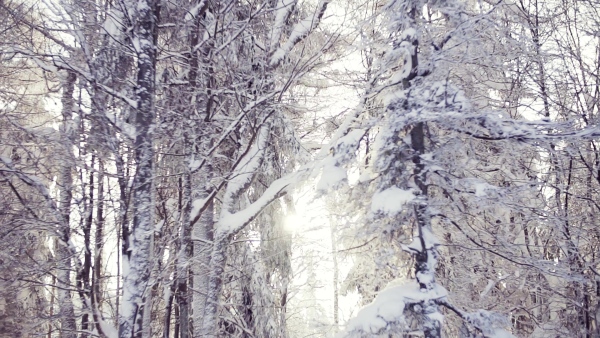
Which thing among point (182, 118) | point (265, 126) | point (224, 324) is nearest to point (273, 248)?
point (224, 324)

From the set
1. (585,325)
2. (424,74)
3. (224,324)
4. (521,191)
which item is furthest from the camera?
(224,324)

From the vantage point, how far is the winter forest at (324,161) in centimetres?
507

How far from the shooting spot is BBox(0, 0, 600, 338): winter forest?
→ 507cm

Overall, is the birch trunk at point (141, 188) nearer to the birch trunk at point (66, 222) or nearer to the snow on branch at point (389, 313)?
the birch trunk at point (66, 222)

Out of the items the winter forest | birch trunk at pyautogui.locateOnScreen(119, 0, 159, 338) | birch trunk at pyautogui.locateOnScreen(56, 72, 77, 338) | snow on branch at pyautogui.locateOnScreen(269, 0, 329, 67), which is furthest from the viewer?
snow on branch at pyautogui.locateOnScreen(269, 0, 329, 67)

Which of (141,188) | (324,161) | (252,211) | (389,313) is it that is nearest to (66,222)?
(141,188)

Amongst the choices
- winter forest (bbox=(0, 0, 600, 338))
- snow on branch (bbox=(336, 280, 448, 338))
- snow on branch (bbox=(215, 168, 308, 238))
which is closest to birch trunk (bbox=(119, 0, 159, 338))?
winter forest (bbox=(0, 0, 600, 338))

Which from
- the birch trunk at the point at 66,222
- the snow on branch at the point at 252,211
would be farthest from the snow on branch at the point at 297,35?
the birch trunk at the point at 66,222

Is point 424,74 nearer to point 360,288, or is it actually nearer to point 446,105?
point 446,105

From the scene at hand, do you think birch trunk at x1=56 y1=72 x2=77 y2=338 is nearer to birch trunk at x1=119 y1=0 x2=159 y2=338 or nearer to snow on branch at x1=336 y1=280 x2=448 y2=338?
A: birch trunk at x1=119 y1=0 x2=159 y2=338

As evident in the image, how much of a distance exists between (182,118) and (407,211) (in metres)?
3.75

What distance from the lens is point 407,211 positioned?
205 inches

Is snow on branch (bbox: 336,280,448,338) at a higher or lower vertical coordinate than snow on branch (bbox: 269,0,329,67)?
lower

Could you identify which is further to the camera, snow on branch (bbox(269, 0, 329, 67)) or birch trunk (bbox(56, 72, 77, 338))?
snow on branch (bbox(269, 0, 329, 67))
